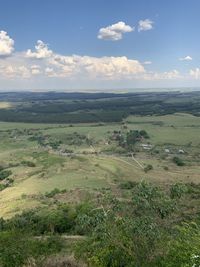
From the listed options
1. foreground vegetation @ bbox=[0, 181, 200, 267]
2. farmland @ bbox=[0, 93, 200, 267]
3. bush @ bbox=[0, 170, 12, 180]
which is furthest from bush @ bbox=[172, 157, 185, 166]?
foreground vegetation @ bbox=[0, 181, 200, 267]

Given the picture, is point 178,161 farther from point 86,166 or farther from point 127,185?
point 127,185

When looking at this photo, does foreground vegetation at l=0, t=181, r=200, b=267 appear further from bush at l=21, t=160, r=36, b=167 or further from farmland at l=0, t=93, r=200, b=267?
bush at l=21, t=160, r=36, b=167

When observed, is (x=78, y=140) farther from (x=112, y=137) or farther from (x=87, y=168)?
(x=87, y=168)

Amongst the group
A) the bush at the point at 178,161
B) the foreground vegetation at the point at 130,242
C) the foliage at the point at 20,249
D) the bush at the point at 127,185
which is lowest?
the bush at the point at 178,161

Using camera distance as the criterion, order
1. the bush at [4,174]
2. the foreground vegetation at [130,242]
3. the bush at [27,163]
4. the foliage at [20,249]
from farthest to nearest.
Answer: the bush at [27,163] < the bush at [4,174] < the foliage at [20,249] < the foreground vegetation at [130,242]

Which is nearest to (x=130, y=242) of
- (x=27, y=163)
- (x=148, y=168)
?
(x=148, y=168)

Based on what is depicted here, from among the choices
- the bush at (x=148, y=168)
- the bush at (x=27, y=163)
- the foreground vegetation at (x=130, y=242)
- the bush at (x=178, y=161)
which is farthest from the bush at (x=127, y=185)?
the bush at (x=27, y=163)

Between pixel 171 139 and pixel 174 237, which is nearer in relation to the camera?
pixel 174 237

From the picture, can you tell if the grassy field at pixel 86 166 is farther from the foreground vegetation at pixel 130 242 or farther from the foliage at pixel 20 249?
the foreground vegetation at pixel 130 242

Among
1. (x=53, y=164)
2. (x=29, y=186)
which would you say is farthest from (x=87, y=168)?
(x=29, y=186)
